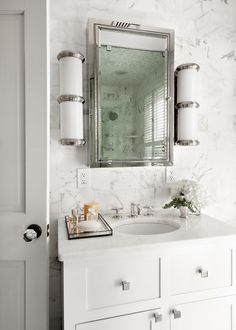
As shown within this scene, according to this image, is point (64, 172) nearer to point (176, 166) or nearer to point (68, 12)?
point (176, 166)

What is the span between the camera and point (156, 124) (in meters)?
1.61

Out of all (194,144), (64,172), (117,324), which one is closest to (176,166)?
(194,144)

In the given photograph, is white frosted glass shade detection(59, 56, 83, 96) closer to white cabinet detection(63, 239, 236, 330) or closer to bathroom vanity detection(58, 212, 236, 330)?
bathroom vanity detection(58, 212, 236, 330)

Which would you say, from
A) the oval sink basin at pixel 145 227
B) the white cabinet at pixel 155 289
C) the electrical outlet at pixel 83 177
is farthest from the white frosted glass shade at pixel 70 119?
the white cabinet at pixel 155 289

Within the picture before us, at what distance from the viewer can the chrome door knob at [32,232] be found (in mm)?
1086

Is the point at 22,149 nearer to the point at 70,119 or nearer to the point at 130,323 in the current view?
the point at 70,119

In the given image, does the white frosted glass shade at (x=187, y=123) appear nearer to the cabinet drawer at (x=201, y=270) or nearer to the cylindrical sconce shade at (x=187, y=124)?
the cylindrical sconce shade at (x=187, y=124)

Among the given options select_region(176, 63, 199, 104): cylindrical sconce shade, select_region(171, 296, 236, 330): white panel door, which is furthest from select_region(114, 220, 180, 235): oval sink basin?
select_region(176, 63, 199, 104): cylindrical sconce shade

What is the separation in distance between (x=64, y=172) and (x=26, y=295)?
0.66m

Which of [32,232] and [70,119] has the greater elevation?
[70,119]

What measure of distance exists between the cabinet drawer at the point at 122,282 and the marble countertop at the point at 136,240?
0.22 feet

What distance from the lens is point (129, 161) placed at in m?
1.56

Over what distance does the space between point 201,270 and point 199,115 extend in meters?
1.01

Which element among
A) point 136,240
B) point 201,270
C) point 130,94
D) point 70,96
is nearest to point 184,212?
point 201,270
